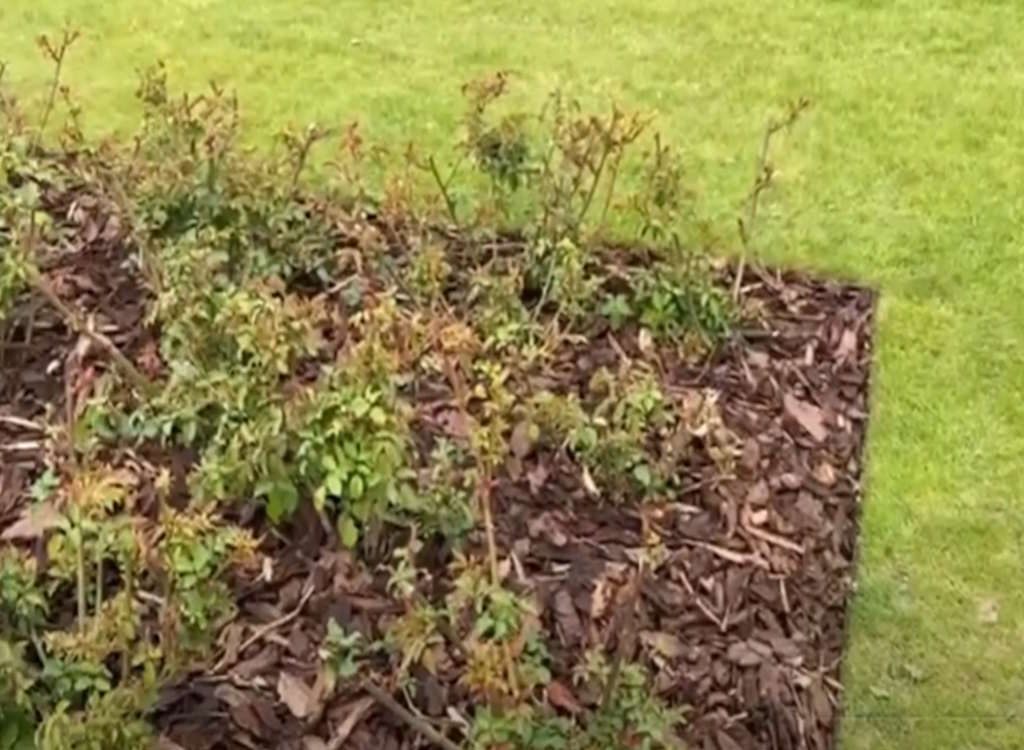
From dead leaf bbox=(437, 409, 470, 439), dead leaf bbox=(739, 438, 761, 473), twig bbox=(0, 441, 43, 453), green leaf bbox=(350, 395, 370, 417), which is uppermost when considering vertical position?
green leaf bbox=(350, 395, 370, 417)

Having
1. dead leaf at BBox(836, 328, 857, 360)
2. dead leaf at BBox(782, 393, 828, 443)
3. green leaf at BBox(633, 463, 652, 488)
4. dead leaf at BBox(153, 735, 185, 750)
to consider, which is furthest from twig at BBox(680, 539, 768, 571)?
dead leaf at BBox(153, 735, 185, 750)

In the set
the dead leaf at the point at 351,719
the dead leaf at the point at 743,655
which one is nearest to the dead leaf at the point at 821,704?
the dead leaf at the point at 743,655

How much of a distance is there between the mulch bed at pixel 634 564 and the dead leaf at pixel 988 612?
10.0 inches

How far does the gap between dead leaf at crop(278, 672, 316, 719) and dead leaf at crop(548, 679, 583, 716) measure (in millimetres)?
383

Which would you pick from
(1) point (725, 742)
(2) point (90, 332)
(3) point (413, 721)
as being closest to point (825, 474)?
(1) point (725, 742)

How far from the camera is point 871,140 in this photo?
4.92 m

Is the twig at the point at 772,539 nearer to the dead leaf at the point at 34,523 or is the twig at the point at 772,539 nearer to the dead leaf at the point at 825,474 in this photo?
the dead leaf at the point at 825,474

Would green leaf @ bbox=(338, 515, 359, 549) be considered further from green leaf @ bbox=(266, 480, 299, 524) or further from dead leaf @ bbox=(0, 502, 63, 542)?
dead leaf @ bbox=(0, 502, 63, 542)

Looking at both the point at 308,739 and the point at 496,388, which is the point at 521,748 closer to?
the point at 308,739

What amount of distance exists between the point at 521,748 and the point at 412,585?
38 centimetres

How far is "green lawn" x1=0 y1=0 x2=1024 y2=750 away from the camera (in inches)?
130

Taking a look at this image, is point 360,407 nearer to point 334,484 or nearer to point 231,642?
point 334,484

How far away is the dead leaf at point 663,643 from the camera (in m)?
3.03

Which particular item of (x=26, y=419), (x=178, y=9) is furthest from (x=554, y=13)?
(x=26, y=419)
